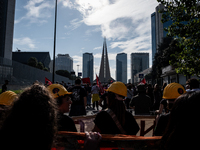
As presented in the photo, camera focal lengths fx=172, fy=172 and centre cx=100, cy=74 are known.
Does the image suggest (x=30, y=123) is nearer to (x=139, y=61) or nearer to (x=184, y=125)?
(x=184, y=125)

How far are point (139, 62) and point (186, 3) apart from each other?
6691 inches

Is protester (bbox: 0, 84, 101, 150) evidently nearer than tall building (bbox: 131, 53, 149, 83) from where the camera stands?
Yes

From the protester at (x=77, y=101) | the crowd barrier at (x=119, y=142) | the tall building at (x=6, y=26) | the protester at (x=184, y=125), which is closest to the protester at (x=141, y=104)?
the protester at (x=77, y=101)

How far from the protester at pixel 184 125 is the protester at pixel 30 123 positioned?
0.71 m

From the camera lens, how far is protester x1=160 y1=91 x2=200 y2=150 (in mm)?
986

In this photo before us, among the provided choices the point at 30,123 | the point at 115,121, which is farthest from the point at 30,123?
the point at 115,121

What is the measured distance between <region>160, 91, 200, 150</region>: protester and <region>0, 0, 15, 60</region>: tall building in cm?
5924

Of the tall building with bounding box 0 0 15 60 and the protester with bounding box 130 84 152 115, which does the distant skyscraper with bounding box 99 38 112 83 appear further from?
the protester with bounding box 130 84 152 115

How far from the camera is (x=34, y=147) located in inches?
33.5

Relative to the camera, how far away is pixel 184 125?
3.33ft

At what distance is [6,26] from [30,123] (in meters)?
61.3

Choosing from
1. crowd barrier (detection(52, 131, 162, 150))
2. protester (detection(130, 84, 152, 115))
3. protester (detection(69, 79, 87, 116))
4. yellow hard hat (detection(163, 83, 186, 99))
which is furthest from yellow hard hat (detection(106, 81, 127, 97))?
protester (detection(130, 84, 152, 115))

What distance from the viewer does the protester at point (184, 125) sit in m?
0.99

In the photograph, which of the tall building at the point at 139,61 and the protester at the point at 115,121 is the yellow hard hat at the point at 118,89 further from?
the tall building at the point at 139,61
